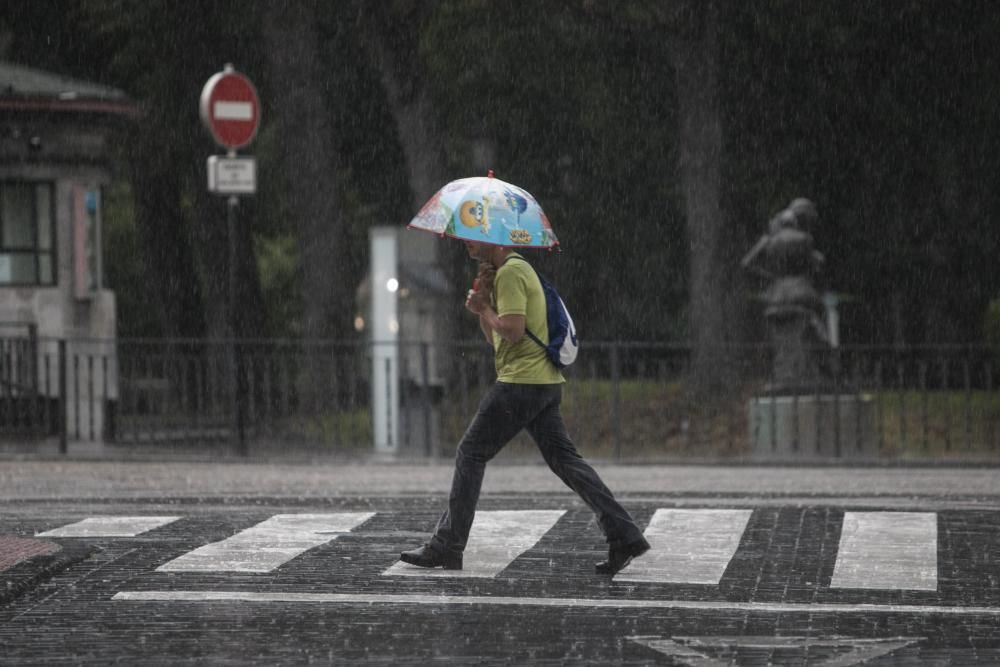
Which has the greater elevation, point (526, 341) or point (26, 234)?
point (26, 234)

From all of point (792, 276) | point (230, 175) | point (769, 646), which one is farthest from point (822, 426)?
point (769, 646)

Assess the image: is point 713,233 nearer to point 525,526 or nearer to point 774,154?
point 774,154

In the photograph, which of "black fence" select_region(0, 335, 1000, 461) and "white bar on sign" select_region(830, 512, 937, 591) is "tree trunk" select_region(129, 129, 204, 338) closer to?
"black fence" select_region(0, 335, 1000, 461)

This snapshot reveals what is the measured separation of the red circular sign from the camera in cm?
1903

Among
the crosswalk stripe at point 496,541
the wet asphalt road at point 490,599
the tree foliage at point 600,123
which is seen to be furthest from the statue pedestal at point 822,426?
the crosswalk stripe at point 496,541

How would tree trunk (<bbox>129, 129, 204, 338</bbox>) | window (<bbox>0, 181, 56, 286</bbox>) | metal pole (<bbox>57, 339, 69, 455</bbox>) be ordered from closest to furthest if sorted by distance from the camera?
1. metal pole (<bbox>57, 339, 69, 455</bbox>)
2. window (<bbox>0, 181, 56, 286</bbox>)
3. tree trunk (<bbox>129, 129, 204, 338</bbox>)

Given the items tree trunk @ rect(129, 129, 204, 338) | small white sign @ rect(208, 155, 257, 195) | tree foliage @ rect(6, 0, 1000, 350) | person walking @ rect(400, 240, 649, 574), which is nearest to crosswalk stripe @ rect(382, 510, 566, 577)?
person walking @ rect(400, 240, 649, 574)

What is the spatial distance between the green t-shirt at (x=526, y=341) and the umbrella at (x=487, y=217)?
0.13 m

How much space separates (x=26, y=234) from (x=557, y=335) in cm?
1452

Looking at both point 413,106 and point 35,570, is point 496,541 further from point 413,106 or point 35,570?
point 413,106

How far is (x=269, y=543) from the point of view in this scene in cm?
1048

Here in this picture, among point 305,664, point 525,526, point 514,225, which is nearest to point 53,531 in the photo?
point 525,526

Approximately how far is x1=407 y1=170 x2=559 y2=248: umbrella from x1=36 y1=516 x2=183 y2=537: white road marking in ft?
9.76

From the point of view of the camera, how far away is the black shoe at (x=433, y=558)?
934cm
